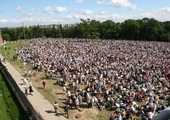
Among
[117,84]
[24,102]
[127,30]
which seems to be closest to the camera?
[24,102]

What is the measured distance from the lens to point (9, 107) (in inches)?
1019

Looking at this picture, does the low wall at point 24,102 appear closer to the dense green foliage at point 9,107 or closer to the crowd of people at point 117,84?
the dense green foliage at point 9,107

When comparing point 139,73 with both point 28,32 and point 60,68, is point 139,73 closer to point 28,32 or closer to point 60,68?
point 60,68

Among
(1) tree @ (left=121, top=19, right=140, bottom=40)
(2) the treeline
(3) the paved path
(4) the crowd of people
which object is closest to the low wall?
(3) the paved path

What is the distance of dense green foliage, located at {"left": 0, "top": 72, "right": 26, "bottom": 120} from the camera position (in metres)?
23.5

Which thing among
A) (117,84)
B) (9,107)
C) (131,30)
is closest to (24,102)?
(9,107)

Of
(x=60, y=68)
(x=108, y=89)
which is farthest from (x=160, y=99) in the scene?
(x=60, y=68)

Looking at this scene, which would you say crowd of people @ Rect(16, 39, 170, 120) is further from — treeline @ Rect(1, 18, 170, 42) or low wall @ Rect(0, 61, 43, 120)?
treeline @ Rect(1, 18, 170, 42)

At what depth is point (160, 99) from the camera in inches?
945

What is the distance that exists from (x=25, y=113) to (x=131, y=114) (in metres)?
9.69

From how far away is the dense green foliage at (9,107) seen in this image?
77.3ft

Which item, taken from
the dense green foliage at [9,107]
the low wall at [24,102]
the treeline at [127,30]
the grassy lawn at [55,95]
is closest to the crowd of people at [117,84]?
the grassy lawn at [55,95]

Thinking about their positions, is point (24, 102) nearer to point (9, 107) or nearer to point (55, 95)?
point (9, 107)

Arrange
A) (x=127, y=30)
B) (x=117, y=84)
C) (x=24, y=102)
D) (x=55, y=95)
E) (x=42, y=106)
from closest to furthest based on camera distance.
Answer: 1. (x=42, y=106)
2. (x=24, y=102)
3. (x=55, y=95)
4. (x=117, y=84)
5. (x=127, y=30)
